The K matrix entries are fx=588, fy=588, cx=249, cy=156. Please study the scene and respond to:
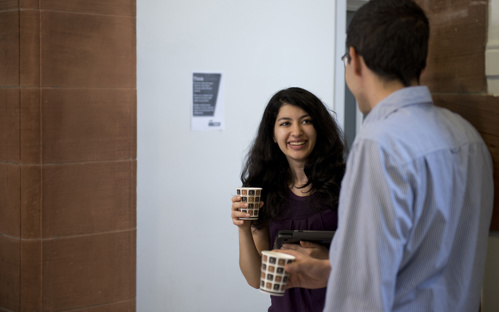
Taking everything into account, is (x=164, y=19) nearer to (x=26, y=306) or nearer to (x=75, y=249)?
(x=75, y=249)

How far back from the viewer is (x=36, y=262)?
9.06 feet

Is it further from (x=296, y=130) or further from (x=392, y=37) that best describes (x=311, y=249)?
(x=392, y=37)

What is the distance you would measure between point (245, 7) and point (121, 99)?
1321 millimetres

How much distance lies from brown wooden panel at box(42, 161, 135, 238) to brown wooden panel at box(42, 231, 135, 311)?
55 millimetres

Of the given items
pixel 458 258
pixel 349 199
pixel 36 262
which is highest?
pixel 349 199

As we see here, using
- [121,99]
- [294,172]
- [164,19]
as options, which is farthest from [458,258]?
[164,19]

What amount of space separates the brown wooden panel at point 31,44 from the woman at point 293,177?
116 centimetres

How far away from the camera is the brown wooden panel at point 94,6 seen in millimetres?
2693

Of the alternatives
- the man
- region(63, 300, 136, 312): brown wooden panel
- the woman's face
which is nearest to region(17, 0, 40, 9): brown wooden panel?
the woman's face

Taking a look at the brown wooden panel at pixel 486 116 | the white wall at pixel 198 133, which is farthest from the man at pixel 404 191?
the white wall at pixel 198 133

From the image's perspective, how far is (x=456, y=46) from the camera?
1.45m

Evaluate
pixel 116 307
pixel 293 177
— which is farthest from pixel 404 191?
pixel 116 307

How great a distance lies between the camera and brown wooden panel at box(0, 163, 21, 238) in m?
2.75

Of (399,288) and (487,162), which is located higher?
(487,162)
